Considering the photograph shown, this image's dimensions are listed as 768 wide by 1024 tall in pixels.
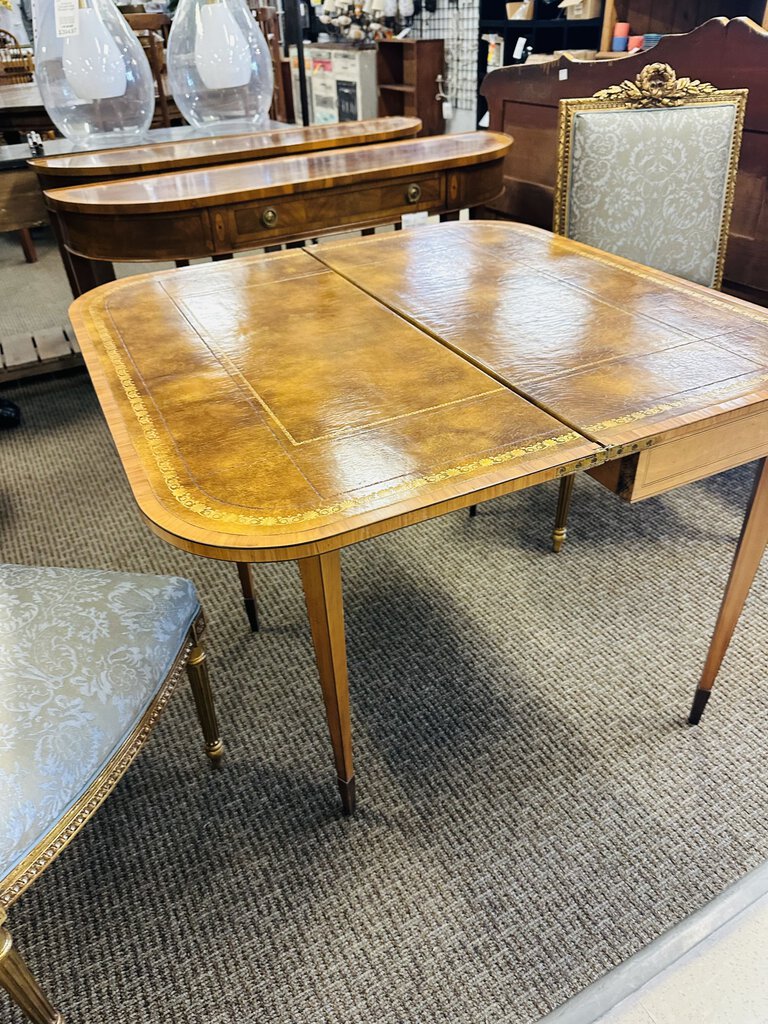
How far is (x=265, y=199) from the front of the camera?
1930 mm

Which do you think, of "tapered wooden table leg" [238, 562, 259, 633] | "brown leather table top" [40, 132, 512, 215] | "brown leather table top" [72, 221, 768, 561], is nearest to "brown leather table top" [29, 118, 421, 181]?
"brown leather table top" [40, 132, 512, 215]

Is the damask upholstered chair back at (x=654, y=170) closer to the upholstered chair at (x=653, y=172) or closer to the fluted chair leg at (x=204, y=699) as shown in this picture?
the upholstered chair at (x=653, y=172)

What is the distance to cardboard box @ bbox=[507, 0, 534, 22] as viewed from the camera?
12.7 feet

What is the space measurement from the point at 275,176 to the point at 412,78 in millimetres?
4011

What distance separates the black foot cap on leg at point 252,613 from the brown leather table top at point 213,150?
4.24ft

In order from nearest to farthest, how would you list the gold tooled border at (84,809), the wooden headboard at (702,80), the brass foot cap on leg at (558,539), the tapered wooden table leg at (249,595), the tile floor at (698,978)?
the gold tooled border at (84,809) < the tile floor at (698,978) < the tapered wooden table leg at (249,595) < the brass foot cap on leg at (558,539) < the wooden headboard at (702,80)

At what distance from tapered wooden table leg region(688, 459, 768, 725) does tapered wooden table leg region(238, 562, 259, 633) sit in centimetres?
92

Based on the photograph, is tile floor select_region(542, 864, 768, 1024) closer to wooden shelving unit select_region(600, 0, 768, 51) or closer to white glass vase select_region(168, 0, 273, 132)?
white glass vase select_region(168, 0, 273, 132)

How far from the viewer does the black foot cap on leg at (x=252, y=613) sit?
1.62 m

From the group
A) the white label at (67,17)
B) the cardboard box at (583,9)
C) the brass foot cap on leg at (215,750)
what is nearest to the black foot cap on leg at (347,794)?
the brass foot cap on leg at (215,750)

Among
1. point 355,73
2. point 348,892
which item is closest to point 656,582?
point 348,892

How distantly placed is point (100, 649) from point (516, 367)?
2.36 ft

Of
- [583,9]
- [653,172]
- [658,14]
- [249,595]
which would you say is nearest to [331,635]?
[249,595]

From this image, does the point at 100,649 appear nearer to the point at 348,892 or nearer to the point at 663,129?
the point at 348,892
